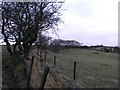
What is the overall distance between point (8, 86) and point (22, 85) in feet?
1.90

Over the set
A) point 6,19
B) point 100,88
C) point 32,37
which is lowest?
point 100,88

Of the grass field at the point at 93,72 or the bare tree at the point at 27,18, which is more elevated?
the bare tree at the point at 27,18

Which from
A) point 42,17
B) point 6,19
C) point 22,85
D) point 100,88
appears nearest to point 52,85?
point 22,85

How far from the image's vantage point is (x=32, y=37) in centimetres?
2291

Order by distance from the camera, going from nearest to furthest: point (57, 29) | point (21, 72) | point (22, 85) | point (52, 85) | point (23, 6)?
point (22, 85) < point (52, 85) < point (21, 72) < point (23, 6) < point (57, 29)

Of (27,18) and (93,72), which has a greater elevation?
(27,18)

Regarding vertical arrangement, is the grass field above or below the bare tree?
below

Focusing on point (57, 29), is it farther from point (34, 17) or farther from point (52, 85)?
point (52, 85)

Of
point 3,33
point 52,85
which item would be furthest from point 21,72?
point 3,33

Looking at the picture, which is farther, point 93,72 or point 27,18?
point 93,72

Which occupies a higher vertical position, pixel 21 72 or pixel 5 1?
pixel 5 1

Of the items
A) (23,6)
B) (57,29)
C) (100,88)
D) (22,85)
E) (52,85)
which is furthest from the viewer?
(57,29)

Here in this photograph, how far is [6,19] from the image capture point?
75.0 ft

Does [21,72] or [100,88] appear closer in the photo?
[21,72]
